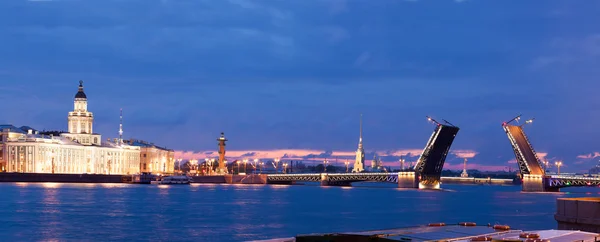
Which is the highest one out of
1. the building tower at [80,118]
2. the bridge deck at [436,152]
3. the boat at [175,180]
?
the building tower at [80,118]

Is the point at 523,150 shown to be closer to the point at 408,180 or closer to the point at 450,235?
the point at 408,180

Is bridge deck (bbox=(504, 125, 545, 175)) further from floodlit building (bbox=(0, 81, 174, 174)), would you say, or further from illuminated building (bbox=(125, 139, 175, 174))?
illuminated building (bbox=(125, 139, 175, 174))

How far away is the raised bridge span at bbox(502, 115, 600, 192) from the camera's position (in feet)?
310

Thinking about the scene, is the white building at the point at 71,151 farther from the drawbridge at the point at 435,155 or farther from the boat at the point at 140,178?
the drawbridge at the point at 435,155

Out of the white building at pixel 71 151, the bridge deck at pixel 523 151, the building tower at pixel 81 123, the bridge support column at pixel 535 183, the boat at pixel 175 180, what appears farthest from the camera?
the building tower at pixel 81 123

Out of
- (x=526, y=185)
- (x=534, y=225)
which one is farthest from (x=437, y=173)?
(x=534, y=225)

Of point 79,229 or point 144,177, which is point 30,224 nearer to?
point 79,229

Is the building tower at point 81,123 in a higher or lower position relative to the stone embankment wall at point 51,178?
higher

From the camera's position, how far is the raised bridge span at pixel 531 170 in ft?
310

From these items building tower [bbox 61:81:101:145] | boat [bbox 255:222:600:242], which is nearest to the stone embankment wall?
building tower [bbox 61:81:101:145]

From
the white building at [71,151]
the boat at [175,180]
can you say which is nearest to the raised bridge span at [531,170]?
the boat at [175,180]

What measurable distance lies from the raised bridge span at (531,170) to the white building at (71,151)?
7300cm

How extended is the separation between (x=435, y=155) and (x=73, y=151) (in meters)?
66.0

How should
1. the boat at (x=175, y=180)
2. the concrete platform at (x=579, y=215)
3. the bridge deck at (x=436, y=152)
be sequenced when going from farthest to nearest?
the boat at (x=175, y=180)
the bridge deck at (x=436, y=152)
the concrete platform at (x=579, y=215)
